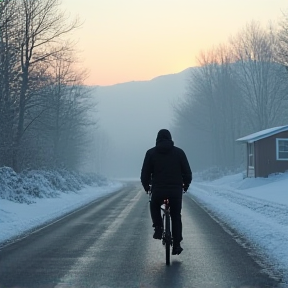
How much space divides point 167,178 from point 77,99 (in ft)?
165

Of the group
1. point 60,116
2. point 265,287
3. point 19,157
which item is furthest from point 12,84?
point 265,287

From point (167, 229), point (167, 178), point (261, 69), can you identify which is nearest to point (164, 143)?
point (167, 178)

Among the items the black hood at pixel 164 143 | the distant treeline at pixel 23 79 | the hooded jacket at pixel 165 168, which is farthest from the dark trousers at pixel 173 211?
the distant treeline at pixel 23 79

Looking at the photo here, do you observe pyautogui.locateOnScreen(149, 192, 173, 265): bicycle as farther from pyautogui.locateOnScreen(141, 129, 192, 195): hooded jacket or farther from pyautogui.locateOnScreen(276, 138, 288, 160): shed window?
pyautogui.locateOnScreen(276, 138, 288, 160): shed window

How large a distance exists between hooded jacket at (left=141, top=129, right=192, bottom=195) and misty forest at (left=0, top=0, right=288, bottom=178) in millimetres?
18345

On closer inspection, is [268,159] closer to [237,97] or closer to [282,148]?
[282,148]

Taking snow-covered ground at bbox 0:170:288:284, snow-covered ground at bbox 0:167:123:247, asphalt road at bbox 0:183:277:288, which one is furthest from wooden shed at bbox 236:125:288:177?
asphalt road at bbox 0:183:277:288

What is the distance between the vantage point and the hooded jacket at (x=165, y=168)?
955 cm

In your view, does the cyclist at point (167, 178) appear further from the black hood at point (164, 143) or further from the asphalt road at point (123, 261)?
the asphalt road at point (123, 261)

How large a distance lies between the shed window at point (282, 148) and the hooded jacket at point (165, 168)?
33.1m

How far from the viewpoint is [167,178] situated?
9.55m

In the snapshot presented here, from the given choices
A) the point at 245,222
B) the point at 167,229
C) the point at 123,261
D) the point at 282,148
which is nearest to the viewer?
the point at 167,229

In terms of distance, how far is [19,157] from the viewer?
3550 centimetres

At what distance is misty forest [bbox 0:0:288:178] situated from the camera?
110ft
